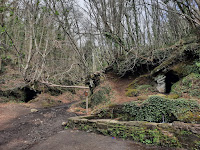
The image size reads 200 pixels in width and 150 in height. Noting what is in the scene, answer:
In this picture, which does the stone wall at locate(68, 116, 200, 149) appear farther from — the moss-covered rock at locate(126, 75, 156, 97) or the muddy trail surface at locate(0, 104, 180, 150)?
the moss-covered rock at locate(126, 75, 156, 97)

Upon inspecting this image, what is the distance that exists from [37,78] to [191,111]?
1035cm

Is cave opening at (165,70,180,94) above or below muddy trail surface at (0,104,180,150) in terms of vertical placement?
above

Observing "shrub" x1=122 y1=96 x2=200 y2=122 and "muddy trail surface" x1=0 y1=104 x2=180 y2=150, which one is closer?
"muddy trail surface" x1=0 y1=104 x2=180 y2=150

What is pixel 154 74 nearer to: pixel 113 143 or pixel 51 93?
pixel 113 143

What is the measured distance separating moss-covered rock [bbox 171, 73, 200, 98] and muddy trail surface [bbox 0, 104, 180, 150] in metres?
4.24

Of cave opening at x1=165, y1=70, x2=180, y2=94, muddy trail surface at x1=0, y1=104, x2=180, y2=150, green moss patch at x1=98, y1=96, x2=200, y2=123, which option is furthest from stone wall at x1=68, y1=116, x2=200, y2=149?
cave opening at x1=165, y1=70, x2=180, y2=94

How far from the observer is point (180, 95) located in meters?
6.94

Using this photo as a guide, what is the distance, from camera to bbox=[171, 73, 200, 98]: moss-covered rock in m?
6.50

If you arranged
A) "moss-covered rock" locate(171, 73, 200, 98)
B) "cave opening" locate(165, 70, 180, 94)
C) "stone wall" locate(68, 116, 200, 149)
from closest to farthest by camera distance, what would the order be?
"stone wall" locate(68, 116, 200, 149)
"moss-covered rock" locate(171, 73, 200, 98)
"cave opening" locate(165, 70, 180, 94)

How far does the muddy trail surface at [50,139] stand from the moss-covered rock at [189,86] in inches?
167

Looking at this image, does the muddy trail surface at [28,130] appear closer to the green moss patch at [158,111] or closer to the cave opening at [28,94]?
the green moss patch at [158,111]

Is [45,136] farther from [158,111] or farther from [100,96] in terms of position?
[100,96]

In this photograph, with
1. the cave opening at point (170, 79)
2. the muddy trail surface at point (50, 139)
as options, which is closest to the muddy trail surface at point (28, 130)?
the muddy trail surface at point (50, 139)

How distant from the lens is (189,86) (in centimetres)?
693
